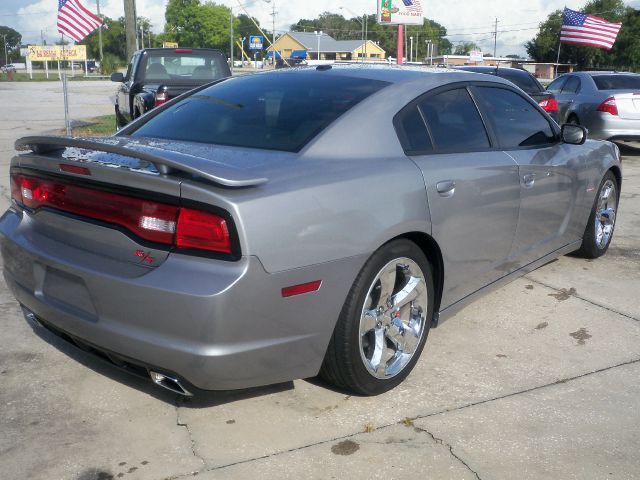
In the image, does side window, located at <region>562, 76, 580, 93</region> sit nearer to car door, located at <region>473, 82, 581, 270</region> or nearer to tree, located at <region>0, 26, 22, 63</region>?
car door, located at <region>473, 82, 581, 270</region>

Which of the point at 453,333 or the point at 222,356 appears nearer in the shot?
the point at 222,356

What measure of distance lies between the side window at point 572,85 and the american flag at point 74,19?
9.42 m

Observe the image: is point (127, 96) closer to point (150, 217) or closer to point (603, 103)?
point (603, 103)

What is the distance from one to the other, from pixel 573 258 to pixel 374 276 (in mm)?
3399

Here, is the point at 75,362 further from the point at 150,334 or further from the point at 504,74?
the point at 504,74

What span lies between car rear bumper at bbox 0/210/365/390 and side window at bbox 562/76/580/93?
1163 centimetres

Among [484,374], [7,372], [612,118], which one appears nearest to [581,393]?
[484,374]

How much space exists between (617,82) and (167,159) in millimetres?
12121

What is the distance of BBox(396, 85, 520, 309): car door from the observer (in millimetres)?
3525

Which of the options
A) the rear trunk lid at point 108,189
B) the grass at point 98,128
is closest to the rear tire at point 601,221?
the rear trunk lid at point 108,189

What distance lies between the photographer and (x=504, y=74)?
1269 cm

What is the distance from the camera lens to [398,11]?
70.9ft

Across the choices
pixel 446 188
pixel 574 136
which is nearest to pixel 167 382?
pixel 446 188

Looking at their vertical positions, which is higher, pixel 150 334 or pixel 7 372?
pixel 150 334
